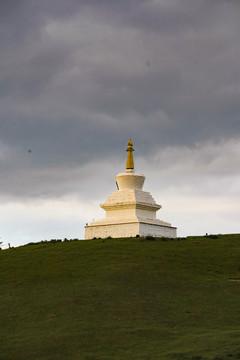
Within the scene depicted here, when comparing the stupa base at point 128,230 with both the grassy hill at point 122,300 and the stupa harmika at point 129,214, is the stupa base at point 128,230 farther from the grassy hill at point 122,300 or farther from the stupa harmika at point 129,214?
the grassy hill at point 122,300

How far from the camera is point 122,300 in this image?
32.6 meters

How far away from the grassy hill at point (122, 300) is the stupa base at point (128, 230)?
4886mm

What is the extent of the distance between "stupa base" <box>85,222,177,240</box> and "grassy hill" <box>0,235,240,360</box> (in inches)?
192

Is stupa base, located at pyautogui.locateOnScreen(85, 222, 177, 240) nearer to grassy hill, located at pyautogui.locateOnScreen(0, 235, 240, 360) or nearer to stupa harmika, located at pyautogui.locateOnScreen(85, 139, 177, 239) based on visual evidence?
stupa harmika, located at pyautogui.locateOnScreen(85, 139, 177, 239)

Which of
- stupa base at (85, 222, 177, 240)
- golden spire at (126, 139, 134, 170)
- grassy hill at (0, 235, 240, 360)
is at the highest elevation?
golden spire at (126, 139, 134, 170)

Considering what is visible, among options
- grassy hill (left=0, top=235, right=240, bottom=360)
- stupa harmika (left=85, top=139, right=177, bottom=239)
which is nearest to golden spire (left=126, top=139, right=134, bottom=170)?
stupa harmika (left=85, top=139, right=177, bottom=239)

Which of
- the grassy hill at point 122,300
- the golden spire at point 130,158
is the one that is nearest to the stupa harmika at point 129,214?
the golden spire at point 130,158

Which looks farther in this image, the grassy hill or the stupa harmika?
the stupa harmika

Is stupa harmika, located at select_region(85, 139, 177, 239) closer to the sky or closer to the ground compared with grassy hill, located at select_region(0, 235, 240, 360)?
closer to the sky

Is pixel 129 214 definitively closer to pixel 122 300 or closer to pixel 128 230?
pixel 128 230

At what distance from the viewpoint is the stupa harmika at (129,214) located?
175 ft

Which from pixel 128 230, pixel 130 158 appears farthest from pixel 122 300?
pixel 130 158

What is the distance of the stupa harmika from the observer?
53.2 m

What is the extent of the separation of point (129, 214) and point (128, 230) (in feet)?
7.03
